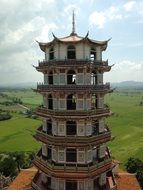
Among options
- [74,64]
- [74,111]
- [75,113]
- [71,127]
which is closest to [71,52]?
[74,64]

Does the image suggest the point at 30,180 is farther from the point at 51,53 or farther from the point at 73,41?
the point at 73,41

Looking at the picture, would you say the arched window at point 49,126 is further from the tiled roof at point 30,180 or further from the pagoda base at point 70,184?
the tiled roof at point 30,180

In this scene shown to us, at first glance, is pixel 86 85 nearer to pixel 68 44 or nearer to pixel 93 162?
pixel 68 44

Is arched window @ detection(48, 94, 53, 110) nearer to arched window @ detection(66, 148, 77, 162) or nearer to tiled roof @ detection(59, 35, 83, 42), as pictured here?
arched window @ detection(66, 148, 77, 162)

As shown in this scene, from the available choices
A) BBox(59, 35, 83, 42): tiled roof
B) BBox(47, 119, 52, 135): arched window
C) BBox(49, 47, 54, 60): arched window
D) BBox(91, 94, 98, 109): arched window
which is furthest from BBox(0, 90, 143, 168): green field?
BBox(59, 35, 83, 42): tiled roof

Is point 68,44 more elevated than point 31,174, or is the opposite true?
point 68,44

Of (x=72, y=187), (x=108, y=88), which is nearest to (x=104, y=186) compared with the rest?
(x=72, y=187)
